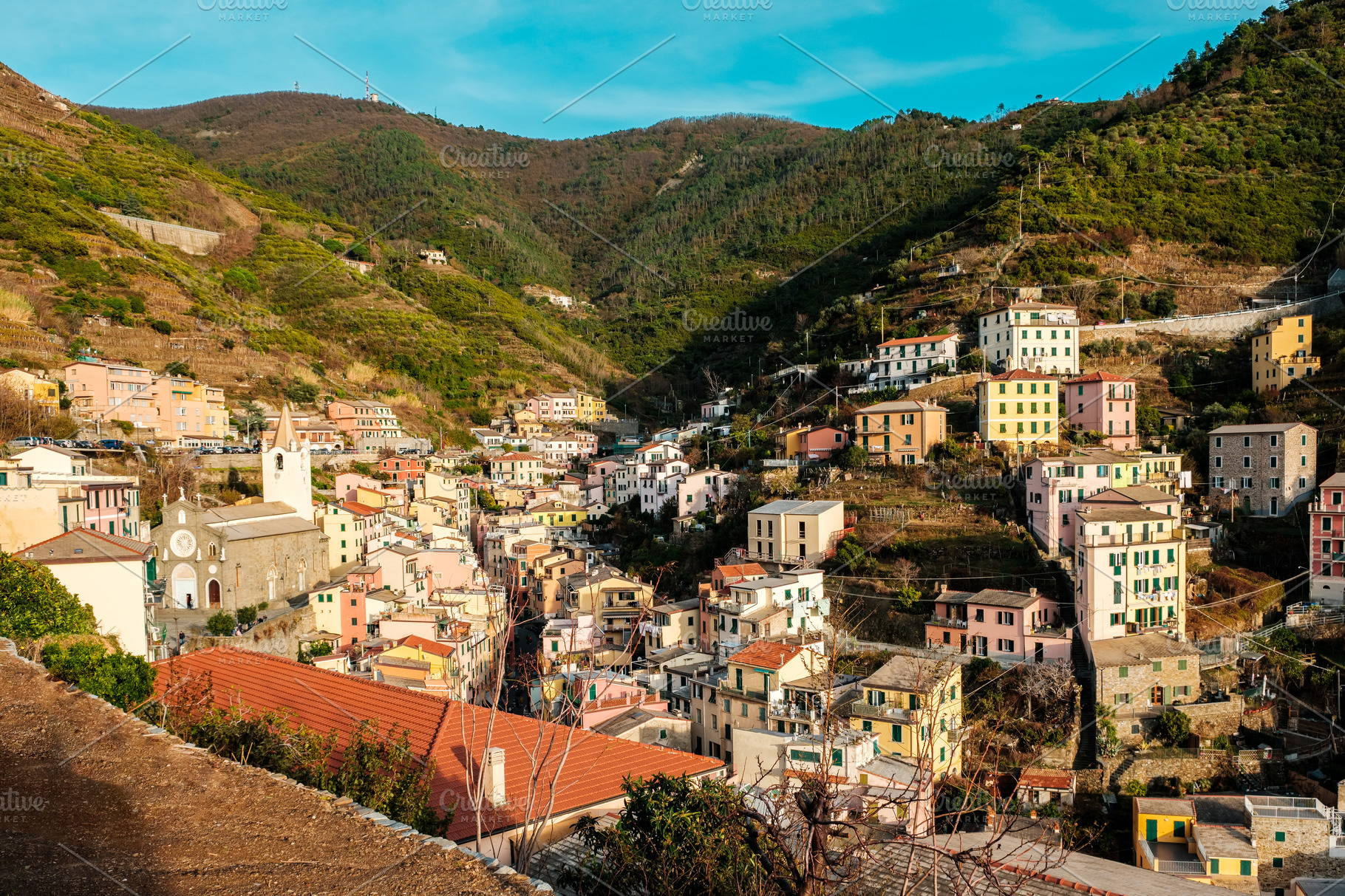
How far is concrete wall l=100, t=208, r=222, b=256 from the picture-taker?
6981 cm

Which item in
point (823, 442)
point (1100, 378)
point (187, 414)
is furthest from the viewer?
point (187, 414)

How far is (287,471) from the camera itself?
36.0m

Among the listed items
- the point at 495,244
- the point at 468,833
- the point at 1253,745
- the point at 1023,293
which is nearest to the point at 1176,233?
the point at 1023,293

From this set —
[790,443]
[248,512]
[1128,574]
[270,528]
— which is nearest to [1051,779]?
[1128,574]

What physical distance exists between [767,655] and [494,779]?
10.9 metres

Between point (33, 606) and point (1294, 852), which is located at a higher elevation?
point (33, 606)

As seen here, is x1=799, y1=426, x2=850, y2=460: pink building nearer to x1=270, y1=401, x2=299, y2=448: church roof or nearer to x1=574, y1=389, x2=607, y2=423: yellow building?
x1=270, y1=401, x2=299, y2=448: church roof

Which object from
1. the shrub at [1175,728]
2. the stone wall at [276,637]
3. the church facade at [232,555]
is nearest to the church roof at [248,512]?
the church facade at [232,555]

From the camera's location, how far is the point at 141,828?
6898mm

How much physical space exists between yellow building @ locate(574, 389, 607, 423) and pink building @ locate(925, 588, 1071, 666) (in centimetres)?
5015

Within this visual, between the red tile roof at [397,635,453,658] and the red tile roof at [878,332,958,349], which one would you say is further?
the red tile roof at [878,332,958,349]

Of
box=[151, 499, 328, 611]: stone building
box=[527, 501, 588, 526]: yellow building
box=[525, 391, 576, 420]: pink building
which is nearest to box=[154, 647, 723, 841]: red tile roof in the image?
box=[151, 499, 328, 611]: stone building

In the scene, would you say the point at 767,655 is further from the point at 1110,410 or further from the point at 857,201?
the point at 857,201

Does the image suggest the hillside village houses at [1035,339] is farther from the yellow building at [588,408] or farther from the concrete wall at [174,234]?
the concrete wall at [174,234]
